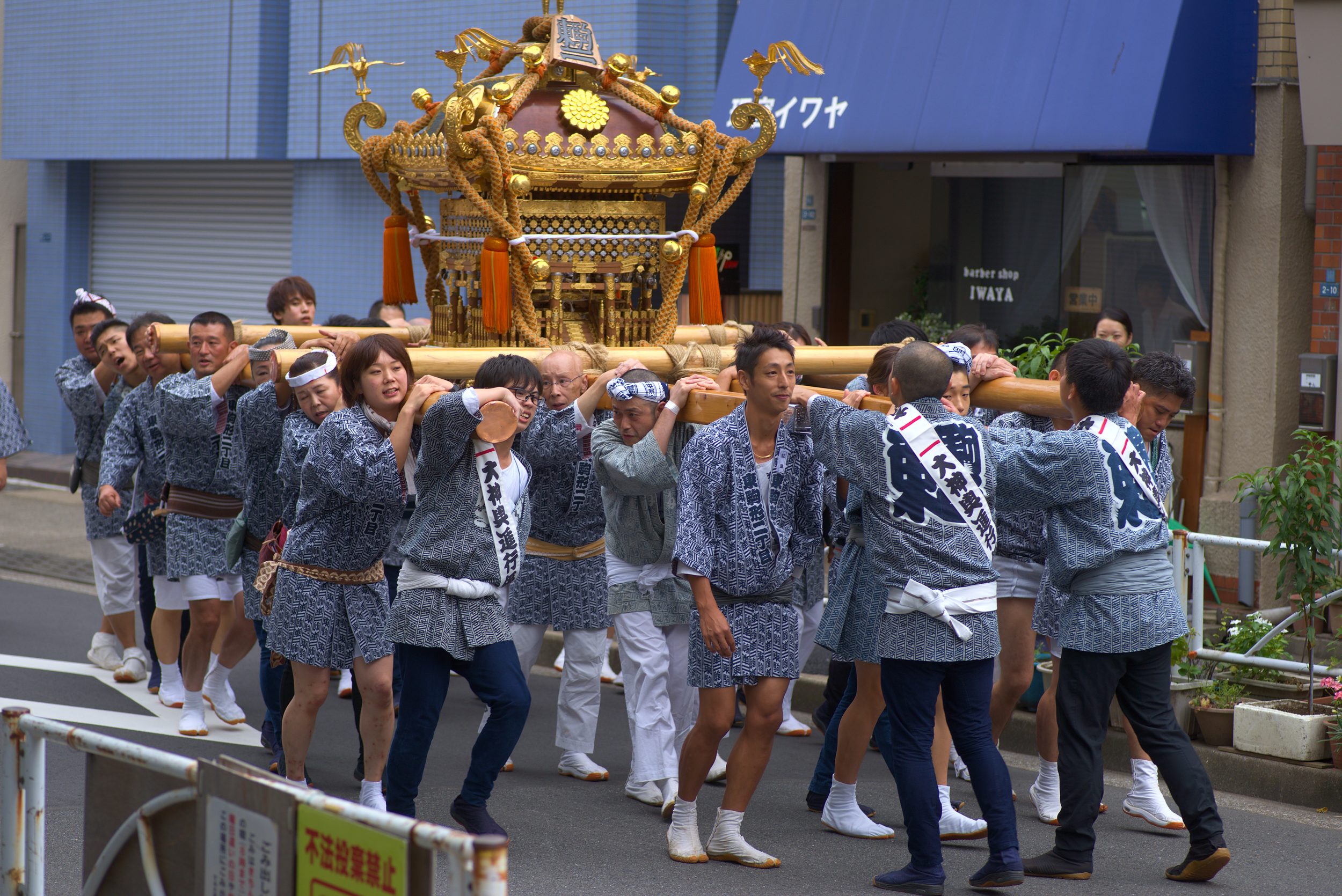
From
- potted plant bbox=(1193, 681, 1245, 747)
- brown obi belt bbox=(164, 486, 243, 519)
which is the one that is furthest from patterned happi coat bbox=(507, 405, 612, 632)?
potted plant bbox=(1193, 681, 1245, 747)

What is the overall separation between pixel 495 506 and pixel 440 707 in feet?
2.28

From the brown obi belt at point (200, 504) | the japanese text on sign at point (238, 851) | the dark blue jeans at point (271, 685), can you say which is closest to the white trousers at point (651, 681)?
the dark blue jeans at point (271, 685)

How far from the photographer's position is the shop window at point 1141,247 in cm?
966

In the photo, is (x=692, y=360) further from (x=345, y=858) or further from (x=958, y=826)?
(x=345, y=858)

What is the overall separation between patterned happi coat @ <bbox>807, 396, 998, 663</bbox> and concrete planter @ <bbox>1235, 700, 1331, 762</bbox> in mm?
2090

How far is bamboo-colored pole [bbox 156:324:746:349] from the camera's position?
664 cm

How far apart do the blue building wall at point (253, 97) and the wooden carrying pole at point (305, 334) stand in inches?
155

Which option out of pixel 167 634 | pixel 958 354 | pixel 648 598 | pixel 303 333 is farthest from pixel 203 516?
pixel 958 354

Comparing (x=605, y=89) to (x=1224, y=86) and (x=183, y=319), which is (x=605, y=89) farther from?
(x=183, y=319)

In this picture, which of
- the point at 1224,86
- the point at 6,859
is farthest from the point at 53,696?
the point at 1224,86

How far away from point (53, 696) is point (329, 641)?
2.90 metres

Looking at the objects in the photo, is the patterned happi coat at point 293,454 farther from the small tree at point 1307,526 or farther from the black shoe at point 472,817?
the small tree at point 1307,526

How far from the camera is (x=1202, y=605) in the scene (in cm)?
678

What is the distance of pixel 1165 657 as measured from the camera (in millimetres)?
5055
